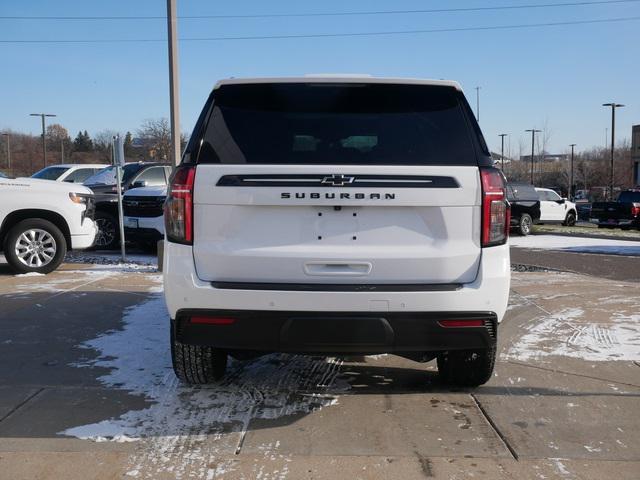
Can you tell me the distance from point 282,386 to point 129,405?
1.07m

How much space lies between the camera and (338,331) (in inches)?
140

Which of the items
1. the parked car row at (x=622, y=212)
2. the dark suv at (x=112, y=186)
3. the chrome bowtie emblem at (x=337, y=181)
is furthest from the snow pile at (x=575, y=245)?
the chrome bowtie emblem at (x=337, y=181)

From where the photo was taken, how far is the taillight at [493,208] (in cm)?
364

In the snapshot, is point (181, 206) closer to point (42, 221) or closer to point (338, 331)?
point (338, 331)

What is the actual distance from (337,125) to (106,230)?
9.94 m

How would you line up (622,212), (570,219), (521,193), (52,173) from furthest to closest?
(570,219) < (622,212) < (521,193) < (52,173)

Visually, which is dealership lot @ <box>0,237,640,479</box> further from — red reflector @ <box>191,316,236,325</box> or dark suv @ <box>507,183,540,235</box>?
dark suv @ <box>507,183,540,235</box>

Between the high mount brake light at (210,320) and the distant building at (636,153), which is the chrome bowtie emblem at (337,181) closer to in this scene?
the high mount brake light at (210,320)

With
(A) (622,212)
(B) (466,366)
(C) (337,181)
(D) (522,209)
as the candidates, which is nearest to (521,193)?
(D) (522,209)

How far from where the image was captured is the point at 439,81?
3879 millimetres

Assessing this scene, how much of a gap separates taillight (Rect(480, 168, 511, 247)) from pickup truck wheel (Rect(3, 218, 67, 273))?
24.6ft

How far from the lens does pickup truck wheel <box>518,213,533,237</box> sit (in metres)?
19.5

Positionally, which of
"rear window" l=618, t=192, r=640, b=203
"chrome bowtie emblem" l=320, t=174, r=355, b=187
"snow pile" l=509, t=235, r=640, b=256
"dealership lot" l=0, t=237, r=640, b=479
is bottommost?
"dealership lot" l=0, t=237, r=640, b=479

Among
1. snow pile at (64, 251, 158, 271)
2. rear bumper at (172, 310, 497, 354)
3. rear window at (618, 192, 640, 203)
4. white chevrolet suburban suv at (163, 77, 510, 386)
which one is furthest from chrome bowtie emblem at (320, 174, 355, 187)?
rear window at (618, 192, 640, 203)
